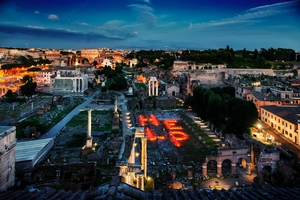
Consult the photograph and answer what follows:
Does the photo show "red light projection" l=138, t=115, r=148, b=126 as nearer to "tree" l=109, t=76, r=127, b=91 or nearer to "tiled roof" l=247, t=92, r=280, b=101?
"tiled roof" l=247, t=92, r=280, b=101

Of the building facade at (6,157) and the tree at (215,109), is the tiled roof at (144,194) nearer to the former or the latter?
the building facade at (6,157)

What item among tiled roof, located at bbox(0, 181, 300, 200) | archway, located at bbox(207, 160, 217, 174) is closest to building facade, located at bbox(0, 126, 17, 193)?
tiled roof, located at bbox(0, 181, 300, 200)

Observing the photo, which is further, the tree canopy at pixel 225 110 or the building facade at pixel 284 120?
the tree canopy at pixel 225 110

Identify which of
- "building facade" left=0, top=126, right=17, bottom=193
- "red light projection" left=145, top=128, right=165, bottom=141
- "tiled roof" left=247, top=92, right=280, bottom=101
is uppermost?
"tiled roof" left=247, top=92, right=280, bottom=101

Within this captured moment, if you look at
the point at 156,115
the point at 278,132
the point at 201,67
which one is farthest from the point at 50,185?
the point at 201,67

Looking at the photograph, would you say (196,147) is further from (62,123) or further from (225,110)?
(62,123)

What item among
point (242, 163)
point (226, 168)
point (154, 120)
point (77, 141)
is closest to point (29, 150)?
point (77, 141)

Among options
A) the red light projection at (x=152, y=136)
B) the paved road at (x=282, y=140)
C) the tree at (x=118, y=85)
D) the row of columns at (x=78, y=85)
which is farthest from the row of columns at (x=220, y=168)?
the row of columns at (x=78, y=85)

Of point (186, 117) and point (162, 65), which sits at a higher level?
point (162, 65)

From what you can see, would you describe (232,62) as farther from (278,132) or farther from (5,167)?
(5,167)
